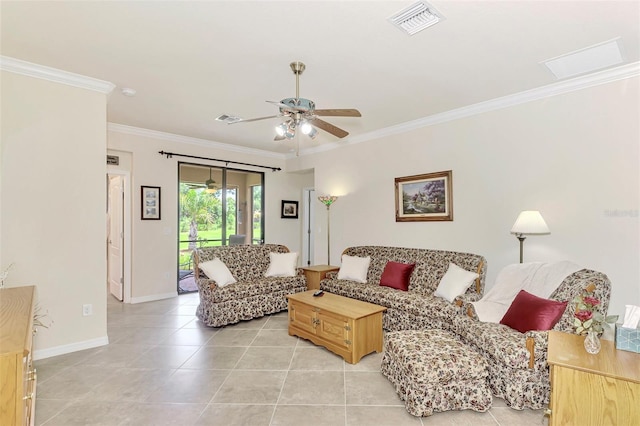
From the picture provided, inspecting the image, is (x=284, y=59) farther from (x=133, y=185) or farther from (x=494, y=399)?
(x=133, y=185)

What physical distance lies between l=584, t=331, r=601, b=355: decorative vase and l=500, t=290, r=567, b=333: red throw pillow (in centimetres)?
Result: 59

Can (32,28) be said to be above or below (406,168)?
above

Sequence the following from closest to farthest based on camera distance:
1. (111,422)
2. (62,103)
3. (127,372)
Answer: (111,422) → (127,372) → (62,103)

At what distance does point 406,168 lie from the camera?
186 inches

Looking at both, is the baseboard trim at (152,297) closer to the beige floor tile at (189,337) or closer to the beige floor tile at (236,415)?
the beige floor tile at (189,337)

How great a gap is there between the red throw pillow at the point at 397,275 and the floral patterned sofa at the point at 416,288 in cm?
6

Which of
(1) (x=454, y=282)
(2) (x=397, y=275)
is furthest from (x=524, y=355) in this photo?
(2) (x=397, y=275)

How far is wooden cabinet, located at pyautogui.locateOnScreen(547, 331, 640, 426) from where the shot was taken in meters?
1.52

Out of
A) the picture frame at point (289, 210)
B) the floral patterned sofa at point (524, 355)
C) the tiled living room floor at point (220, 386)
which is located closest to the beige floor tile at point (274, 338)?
the tiled living room floor at point (220, 386)

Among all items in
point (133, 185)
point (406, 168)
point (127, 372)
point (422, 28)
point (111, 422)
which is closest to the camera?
point (111, 422)

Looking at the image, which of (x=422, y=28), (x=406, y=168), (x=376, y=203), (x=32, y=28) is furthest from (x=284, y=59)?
(x=376, y=203)

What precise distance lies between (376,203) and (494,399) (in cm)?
321

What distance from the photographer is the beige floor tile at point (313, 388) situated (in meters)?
2.36

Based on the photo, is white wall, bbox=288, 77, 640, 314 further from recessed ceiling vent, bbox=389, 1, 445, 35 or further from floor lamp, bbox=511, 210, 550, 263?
recessed ceiling vent, bbox=389, 1, 445, 35
